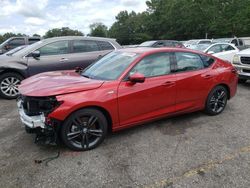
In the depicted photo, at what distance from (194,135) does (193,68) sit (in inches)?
52.7

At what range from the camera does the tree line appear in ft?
119

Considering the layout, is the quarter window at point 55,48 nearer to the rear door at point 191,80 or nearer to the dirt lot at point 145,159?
the dirt lot at point 145,159

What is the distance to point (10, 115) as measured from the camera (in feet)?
18.2

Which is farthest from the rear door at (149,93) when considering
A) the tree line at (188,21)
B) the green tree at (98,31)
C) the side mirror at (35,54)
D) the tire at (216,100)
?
the green tree at (98,31)

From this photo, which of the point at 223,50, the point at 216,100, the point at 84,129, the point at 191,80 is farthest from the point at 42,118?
the point at 223,50

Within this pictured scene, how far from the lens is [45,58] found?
706 cm

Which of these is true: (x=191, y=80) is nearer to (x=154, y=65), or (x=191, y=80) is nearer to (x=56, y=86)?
(x=154, y=65)

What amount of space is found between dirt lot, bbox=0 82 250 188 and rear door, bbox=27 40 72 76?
2.36 metres

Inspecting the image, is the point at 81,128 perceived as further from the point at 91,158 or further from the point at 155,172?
the point at 155,172

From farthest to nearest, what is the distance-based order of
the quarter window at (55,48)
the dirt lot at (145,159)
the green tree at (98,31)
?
1. the green tree at (98,31)
2. the quarter window at (55,48)
3. the dirt lot at (145,159)

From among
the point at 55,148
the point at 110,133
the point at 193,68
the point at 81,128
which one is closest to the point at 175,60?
the point at 193,68

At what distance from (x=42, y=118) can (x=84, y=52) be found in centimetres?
443

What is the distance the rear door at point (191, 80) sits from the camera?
4.66m

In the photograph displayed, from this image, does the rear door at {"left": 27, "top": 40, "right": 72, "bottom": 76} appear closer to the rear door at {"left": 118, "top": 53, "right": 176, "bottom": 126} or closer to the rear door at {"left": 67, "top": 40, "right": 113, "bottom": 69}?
the rear door at {"left": 67, "top": 40, "right": 113, "bottom": 69}
